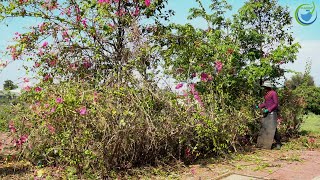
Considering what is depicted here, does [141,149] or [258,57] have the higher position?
[258,57]

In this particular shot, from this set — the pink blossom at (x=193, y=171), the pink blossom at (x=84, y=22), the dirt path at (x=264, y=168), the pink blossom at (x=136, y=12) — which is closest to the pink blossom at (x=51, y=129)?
the dirt path at (x=264, y=168)

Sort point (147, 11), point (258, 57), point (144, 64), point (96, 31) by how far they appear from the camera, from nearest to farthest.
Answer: point (144, 64), point (96, 31), point (147, 11), point (258, 57)

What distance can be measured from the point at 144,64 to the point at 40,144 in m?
2.26

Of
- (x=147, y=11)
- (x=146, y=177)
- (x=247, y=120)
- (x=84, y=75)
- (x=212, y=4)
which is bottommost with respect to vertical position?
(x=146, y=177)

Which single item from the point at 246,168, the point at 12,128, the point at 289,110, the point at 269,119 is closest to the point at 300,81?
the point at 289,110

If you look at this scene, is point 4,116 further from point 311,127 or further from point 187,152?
point 311,127

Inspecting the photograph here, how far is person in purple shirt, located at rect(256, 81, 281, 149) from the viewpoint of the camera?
864 cm

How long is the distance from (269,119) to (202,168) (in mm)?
2947

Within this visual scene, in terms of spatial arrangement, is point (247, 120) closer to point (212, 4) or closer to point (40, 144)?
point (212, 4)

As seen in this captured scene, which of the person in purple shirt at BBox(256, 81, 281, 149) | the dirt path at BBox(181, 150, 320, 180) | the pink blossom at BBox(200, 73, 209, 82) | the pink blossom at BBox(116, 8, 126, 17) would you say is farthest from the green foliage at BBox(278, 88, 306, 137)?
the pink blossom at BBox(116, 8, 126, 17)

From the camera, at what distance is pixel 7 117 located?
7051 millimetres

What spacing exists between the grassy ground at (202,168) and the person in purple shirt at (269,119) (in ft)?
1.14

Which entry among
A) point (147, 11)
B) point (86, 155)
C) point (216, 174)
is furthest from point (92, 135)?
point (147, 11)

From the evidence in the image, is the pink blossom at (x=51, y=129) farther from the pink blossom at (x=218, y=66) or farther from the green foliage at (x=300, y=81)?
the green foliage at (x=300, y=81)
